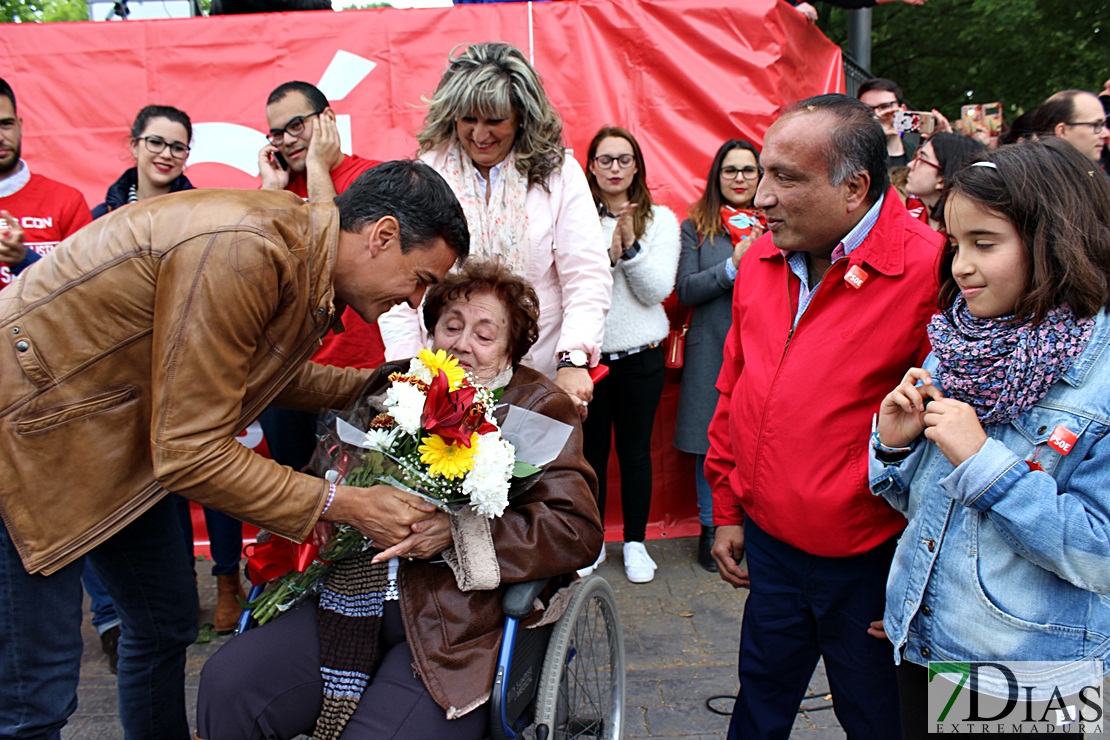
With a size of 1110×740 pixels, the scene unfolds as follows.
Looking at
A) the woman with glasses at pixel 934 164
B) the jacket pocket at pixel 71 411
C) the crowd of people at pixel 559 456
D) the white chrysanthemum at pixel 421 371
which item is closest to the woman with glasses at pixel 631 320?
the woman with glasses at pixel 934 164

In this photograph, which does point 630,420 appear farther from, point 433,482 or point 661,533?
point 433,482

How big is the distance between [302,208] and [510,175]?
122 cm

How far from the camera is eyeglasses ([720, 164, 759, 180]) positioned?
438cm

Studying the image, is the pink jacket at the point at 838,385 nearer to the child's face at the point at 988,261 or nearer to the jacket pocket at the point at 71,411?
the child's face at the point at 988,261

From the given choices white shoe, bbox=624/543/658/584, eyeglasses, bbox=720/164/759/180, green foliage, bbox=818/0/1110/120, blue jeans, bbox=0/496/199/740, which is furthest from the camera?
green foliage, bbox=818/0/1110/120

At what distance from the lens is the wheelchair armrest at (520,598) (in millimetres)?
2029

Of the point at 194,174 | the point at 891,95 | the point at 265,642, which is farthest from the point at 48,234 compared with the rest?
the point at 891,95

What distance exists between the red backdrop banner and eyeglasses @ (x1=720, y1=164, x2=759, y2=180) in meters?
0.49

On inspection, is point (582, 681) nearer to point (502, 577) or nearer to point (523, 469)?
point (502, 577)

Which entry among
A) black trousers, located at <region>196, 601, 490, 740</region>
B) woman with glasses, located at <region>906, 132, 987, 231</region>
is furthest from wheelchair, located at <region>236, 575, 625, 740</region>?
woman with glasses, located at <region>906, 132, 987, 231</region>

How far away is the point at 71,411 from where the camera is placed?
1833 mm

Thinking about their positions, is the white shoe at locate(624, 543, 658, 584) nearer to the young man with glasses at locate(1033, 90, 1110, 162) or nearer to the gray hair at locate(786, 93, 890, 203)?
the gray hair at locate(786, 93, 890, 203)

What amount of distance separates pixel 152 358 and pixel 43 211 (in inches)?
91.6

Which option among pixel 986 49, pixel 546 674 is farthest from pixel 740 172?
pixel 986 49
